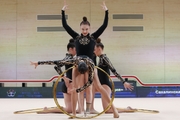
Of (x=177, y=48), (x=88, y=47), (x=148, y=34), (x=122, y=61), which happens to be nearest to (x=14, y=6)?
(x=122, y=61)

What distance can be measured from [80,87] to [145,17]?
32.5 ft

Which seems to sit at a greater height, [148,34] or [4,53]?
[148,34]

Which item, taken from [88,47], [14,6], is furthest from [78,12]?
[88,47]

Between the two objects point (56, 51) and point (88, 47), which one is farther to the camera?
point (56, 51)

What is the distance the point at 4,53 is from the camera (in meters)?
13.4

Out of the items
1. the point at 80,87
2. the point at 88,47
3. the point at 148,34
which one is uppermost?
the point at 148,34

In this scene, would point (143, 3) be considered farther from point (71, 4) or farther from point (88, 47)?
point (88, 47)

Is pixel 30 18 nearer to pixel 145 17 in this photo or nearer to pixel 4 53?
pixel 4 53

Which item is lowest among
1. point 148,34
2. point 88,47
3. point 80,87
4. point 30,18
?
point 80,87

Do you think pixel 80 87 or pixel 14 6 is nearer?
pixel 80 87

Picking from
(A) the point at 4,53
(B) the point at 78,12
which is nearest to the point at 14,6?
(A) the point at 4,53

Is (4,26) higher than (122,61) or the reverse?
higher

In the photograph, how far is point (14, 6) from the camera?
13.3 meters

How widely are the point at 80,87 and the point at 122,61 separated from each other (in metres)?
9.22
